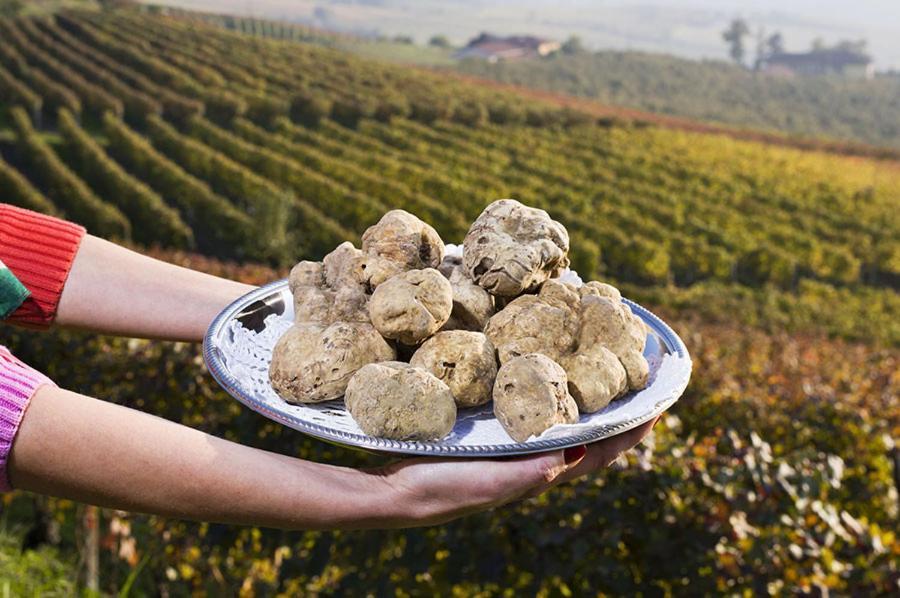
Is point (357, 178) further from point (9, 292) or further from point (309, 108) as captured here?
point (9, 292)

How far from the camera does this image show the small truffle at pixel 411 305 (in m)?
1.14

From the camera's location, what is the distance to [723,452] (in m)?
2.44

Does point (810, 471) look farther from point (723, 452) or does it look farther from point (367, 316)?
point (367, 316)

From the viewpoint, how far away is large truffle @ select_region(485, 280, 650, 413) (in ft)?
3.76

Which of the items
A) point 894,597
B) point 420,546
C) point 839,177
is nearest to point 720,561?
point 894,597

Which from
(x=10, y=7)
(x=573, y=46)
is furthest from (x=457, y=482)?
(x=573, y=46)

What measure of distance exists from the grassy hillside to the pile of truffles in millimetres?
36393

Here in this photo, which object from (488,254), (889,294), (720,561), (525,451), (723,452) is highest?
(488,254)

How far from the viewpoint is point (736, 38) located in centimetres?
5512

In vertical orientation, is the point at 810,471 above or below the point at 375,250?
below

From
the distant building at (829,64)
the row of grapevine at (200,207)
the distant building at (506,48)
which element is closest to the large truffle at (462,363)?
the row of grapevine at (200,207)

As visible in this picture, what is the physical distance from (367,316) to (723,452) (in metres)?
1.58

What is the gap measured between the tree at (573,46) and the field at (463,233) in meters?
19.0

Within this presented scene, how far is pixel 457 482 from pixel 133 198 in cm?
1789
